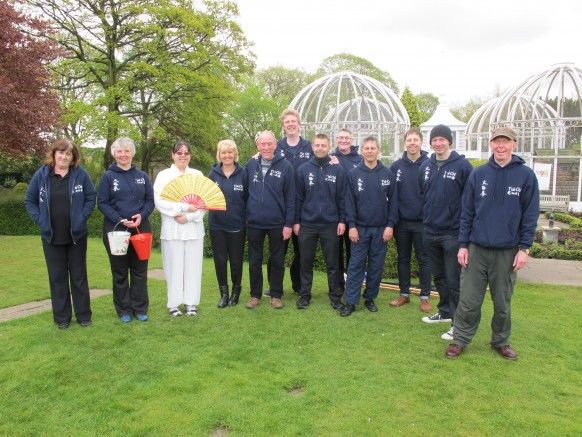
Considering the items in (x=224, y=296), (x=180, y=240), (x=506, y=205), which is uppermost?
(x=506, y=205)

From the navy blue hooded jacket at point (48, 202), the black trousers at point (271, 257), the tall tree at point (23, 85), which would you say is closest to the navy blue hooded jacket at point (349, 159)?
the black trousers at point (271, 257)

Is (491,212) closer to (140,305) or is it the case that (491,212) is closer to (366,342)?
(366,342)

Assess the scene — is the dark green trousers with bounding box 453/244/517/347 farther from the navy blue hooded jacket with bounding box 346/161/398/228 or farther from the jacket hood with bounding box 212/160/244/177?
the jacket hood with bounding box 212/160/244/177

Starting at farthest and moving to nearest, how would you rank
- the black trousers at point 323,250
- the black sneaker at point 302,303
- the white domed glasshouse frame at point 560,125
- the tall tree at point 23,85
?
the white domed glasshouse frame at point 560,125
the tall tree at point 23,85
the black sneaker at point 302,303
the black trousers at point 323,250

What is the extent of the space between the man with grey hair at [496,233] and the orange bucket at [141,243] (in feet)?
10.3

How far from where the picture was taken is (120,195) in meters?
5.03

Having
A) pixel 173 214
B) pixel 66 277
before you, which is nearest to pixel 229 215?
pixel 173 214

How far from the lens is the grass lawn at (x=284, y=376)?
10.6 ft

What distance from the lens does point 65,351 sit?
4387 millimetres

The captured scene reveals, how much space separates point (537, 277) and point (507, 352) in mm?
3712

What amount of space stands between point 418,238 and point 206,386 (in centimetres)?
309

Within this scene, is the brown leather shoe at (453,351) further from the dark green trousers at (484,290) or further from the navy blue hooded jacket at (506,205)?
the navy blue hooded jacket at (506,205)

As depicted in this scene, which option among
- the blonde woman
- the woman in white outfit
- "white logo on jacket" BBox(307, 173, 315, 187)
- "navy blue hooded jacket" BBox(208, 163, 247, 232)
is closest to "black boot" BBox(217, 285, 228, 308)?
the blonde woman

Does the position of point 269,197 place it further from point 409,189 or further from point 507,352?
point 507,352
